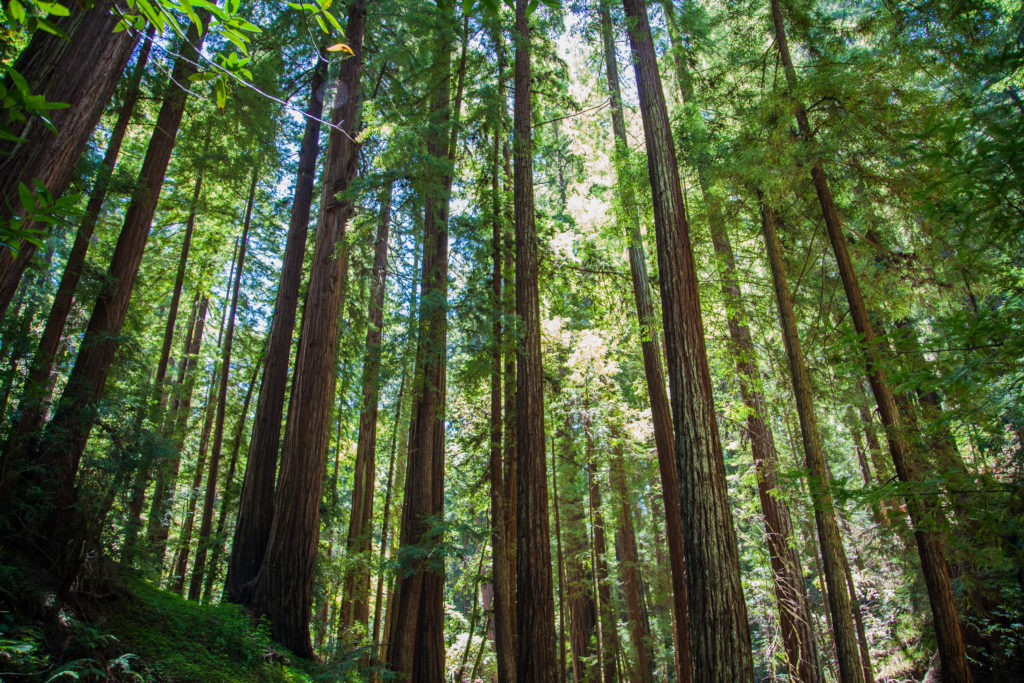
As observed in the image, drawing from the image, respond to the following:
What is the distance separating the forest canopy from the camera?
453 centimetres

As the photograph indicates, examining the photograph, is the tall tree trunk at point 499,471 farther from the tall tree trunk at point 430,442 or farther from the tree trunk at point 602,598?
the tree trunk at point 602,598

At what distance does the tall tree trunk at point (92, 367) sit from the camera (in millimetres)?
5164

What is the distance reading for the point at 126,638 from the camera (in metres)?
4.87

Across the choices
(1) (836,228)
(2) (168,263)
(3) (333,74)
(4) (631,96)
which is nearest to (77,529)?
(3) (333,74)

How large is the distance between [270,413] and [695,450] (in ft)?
23.2

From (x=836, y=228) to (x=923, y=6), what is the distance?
2838 mm

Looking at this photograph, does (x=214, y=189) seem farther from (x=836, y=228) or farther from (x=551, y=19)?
(x=836, y=228)

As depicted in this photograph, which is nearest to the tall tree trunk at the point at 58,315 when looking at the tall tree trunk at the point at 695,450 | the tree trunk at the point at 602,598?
the tall tree trunk at the point at 695,450

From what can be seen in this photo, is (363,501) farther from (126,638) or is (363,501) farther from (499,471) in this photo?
(126,638)

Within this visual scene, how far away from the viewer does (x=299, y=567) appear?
7344 mm

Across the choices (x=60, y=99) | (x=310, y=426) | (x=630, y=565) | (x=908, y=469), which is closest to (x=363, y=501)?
(x=310, y=426)

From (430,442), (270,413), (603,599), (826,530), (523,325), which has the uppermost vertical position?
(523,325)

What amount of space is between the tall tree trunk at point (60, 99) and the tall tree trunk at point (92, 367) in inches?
77.2

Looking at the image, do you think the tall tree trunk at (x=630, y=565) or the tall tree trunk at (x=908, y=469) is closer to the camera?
the tall tree trunk at (x=908, y=469)
